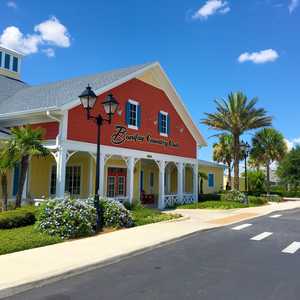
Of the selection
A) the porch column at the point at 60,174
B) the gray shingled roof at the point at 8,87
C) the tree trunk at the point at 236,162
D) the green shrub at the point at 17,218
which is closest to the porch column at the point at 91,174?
the porch column at the point at 60,174

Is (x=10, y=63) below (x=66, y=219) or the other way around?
the other way around

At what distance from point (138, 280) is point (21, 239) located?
4274 mm

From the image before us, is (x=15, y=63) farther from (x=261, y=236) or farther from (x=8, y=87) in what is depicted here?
(x=261, y=236)

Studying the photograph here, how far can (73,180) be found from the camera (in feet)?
68.7

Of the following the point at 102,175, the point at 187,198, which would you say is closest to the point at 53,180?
the point at 102,175

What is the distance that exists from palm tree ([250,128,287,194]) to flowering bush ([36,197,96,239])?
36.5 meters

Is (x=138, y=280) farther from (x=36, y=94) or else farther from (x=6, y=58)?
(x=6, y=58)

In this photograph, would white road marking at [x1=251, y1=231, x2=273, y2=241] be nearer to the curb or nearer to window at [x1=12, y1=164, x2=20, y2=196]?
the curb

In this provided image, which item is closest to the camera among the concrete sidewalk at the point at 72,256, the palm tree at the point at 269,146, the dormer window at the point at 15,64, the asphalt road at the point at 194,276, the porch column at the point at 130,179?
the asphalt road at the point at 194,276

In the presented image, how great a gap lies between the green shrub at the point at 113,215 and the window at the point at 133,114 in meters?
7.70

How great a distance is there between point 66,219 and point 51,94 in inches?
414

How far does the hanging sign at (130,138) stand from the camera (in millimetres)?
19281

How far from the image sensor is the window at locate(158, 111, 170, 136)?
23.0 m

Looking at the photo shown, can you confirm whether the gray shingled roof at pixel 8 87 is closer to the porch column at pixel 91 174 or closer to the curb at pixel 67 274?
the porch column at pixel 91 174
